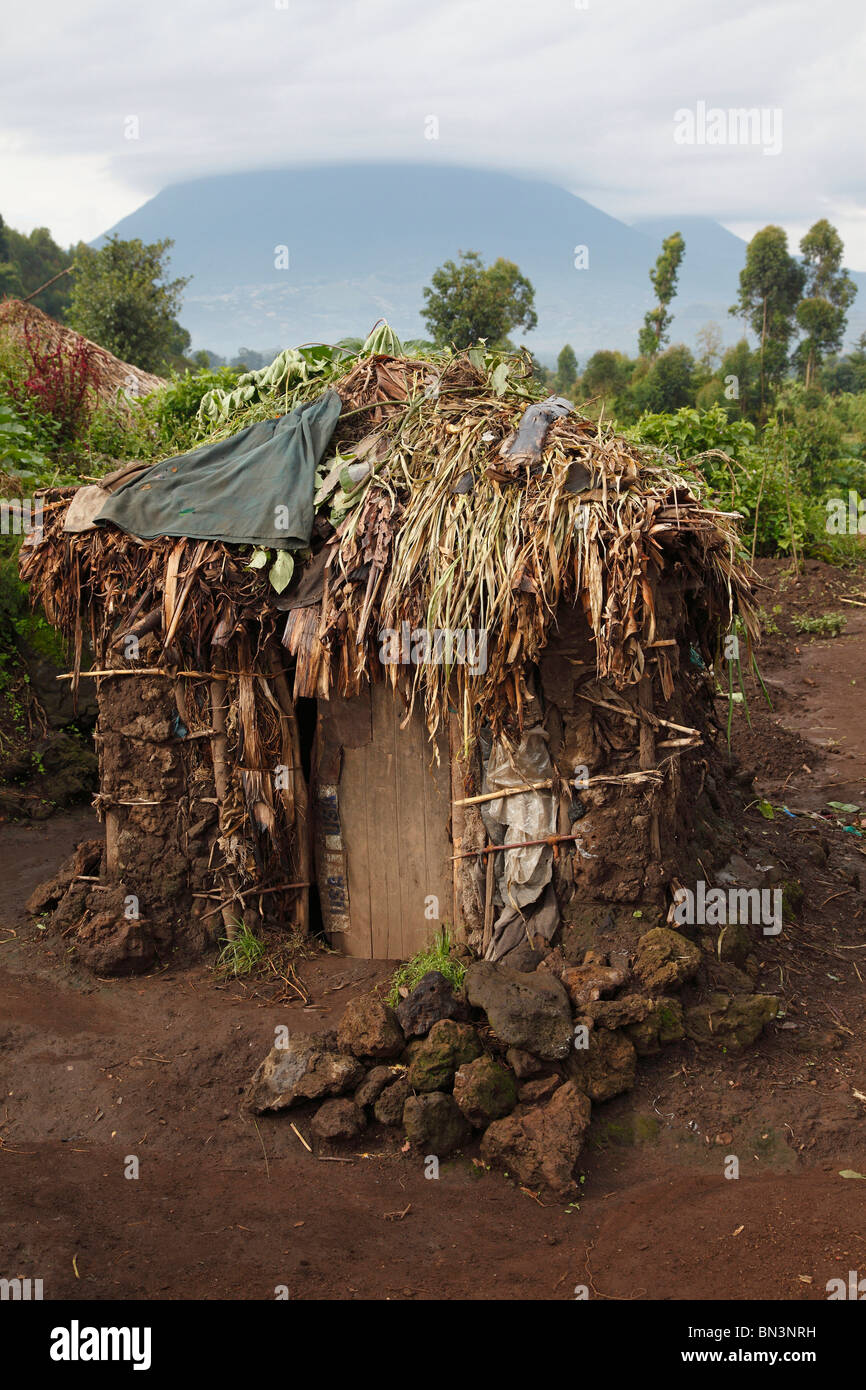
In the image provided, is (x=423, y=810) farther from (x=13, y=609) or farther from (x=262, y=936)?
(x=13, y=609)

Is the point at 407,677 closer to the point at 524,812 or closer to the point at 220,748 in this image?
the point at 524,812

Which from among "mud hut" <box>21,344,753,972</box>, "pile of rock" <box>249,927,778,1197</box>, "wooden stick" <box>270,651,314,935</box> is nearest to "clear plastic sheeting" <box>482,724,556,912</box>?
"mud hut" <box>21,344,753,972</box>

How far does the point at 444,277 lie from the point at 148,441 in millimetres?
20098

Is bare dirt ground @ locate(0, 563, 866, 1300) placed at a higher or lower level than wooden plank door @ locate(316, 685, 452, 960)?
lower

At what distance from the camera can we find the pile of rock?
187 inches

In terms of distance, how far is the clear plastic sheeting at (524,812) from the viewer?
5.56 meters

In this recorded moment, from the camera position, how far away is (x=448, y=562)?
5.37 meters

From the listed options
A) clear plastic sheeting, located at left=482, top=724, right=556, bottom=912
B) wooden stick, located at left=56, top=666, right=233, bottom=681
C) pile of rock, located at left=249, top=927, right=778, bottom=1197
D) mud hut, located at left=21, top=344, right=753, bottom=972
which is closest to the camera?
pile of rock, located at left=249, top=927, right=778, bottom=1197

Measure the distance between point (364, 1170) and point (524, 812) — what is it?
78.2 inches

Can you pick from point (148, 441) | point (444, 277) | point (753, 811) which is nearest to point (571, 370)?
point (444, 277)

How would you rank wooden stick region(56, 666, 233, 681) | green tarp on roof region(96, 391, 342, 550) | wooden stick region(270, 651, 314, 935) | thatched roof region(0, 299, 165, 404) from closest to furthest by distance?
green tarp on roof region(96, 391, 342, 550)
wooden stick region(56, 666, 233, 681)
wooden stick region(270, 651, 314, 935)
thatched roof region(0, 299, 165, 404)

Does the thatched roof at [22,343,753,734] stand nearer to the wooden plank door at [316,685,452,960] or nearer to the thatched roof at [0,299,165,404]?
the wooden plank door at [316,685,452,960]

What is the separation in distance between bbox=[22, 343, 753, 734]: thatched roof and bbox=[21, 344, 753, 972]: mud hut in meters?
0.02

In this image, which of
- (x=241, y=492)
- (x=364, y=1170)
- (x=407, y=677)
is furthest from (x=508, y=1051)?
Answer: (x=241, y=492)
